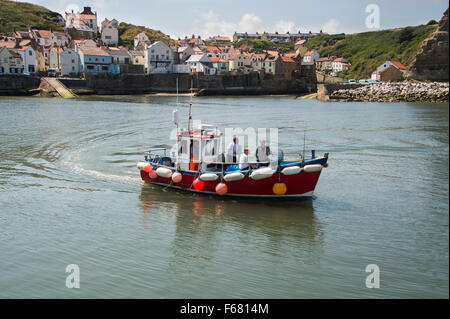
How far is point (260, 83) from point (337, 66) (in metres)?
32.1

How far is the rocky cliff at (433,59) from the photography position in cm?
7569

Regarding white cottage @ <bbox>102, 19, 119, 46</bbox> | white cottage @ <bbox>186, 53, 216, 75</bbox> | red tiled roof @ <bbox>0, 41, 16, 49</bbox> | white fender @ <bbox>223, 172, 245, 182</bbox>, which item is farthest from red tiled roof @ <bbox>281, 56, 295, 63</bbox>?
white fender @ <bbox>223, 172, 245, 182</bbox>

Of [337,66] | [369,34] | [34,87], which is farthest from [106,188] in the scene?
[369,34]

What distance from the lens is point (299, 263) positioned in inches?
422

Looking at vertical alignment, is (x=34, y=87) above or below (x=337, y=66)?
below

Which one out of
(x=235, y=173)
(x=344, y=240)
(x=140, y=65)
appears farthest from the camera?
(x=140, y=65)

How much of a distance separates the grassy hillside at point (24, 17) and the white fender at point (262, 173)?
103208mm

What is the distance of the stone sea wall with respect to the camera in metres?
62.0

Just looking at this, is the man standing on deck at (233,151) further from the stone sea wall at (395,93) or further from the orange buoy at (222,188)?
the stone sea wall at (395,93)

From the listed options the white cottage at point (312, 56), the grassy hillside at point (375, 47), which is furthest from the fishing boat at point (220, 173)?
the white cottage at point (312, 56)

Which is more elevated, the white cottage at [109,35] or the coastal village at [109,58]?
the white cottage at [109,35]

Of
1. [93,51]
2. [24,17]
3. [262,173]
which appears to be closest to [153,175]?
[262,173]

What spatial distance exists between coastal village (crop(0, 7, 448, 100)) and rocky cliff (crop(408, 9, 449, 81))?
2.56 metres

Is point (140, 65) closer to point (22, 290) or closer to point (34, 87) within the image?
point (34, 87)
